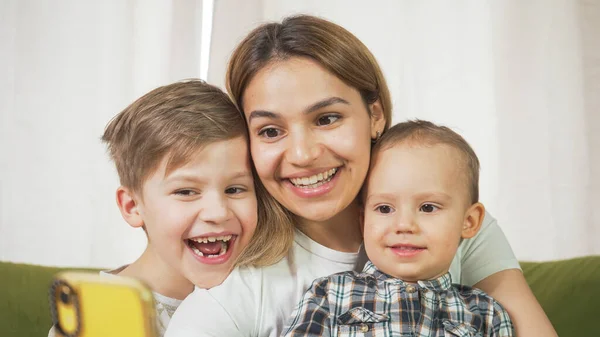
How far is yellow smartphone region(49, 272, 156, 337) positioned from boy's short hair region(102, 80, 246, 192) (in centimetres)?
16

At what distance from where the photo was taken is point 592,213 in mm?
2072

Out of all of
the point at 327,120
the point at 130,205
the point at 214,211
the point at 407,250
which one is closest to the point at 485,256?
the point at 407,250

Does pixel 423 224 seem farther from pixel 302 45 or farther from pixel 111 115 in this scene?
pixel 111 115

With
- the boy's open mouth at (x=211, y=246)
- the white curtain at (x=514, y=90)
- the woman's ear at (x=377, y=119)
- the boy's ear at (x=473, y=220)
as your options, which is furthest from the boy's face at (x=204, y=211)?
the white curtain at (x=514, y=90)

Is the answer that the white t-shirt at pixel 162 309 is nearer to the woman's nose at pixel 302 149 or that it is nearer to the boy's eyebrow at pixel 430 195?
the woman's nose at pixel 302 149

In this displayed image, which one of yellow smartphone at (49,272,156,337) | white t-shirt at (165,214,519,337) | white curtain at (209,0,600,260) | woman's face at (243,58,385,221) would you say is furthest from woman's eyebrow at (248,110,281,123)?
white curtain at (209,0,600,260)

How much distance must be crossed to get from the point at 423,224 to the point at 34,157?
2.63ft

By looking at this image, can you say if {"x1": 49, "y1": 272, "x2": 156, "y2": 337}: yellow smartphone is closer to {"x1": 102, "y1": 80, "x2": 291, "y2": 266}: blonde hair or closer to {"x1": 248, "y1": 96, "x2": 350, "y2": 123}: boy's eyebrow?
{"x1": 102, "y1": 80, "x2": 291, "y2": 266}: blonde hair

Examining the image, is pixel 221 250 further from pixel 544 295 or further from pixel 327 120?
pixel 544 295

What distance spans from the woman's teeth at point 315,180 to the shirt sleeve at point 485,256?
1.13ft

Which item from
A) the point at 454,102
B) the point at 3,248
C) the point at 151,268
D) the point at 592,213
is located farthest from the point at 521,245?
the point at 3,248

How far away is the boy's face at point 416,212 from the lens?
1.05 m

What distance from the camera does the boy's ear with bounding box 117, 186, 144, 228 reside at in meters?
1.16

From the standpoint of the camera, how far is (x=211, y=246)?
1140 millimetres
